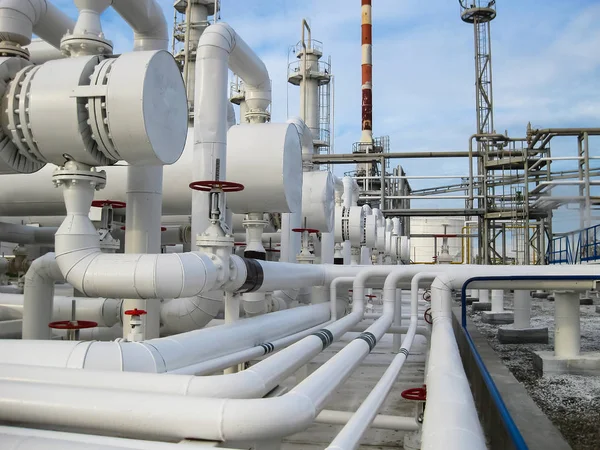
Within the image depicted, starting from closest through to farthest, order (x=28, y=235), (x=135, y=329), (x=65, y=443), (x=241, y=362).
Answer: (x=65, y=443), (x=135, y=329), (x=241, y=362), (x=28, y=235)

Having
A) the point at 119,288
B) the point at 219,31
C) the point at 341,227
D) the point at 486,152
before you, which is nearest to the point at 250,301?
the point at 119,288

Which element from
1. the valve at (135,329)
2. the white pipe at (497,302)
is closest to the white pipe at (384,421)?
the valve at (135,329)

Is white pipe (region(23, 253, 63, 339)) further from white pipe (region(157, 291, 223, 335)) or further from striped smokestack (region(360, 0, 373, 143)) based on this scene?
striped smokestack (region(360, 0, 373, 143))

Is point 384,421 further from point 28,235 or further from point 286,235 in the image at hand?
point 28,235

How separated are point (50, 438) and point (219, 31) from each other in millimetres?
4148

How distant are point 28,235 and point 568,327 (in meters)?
7.81

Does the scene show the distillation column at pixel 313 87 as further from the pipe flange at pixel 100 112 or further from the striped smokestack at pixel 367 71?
the pipe flange at pixel 100 112

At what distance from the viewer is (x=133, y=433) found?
1.84 meters

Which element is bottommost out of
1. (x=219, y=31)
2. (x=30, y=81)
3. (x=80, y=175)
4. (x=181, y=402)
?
(x=181, y=402)

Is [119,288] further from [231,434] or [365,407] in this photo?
[231,434]

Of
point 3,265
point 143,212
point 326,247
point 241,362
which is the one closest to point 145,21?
point 143,212

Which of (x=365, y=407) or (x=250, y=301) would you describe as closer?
(x=365, y=407)

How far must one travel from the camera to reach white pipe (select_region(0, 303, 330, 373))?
97.8 inches

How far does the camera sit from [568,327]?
7445mm
